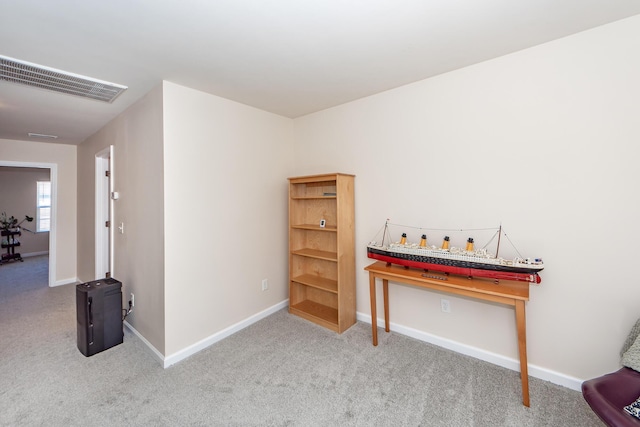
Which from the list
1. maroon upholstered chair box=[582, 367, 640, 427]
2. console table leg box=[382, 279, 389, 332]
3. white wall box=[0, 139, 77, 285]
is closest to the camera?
maroon upholstered chair box=[582, 367, 640, 427]

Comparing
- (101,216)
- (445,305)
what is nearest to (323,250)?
(445,305)

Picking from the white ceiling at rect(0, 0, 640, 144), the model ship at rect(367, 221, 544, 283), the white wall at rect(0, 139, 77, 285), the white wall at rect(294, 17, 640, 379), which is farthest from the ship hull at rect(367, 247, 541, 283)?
the white wall at rect(0, 139, 77, 285)

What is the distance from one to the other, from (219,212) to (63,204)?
12.1 feet

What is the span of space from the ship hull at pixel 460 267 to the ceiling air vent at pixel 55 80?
2.83 meters

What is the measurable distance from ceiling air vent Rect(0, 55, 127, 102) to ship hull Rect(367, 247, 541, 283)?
2832 millimetres

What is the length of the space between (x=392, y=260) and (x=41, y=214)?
895 centimetres

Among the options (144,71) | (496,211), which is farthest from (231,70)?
(496,211)

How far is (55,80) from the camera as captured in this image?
2.22m

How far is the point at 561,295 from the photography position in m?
1.94

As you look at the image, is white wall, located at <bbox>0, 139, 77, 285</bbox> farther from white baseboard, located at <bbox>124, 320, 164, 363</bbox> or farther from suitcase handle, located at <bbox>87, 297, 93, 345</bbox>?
suitcase handle, located at <bbox>87, 297, 93, 345</bbox>

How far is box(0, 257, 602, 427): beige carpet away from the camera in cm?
173

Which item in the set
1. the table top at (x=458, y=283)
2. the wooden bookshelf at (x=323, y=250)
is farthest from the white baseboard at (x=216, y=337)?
the table top at (x=458, y=283)

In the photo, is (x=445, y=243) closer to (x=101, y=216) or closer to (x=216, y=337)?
(x=216, y=337)

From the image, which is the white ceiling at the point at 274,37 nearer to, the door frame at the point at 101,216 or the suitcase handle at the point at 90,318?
the door frame at the point at 101,216
